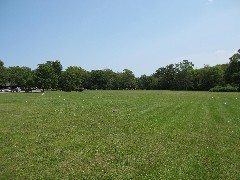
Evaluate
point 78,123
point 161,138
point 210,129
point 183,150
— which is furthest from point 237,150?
point 78,123

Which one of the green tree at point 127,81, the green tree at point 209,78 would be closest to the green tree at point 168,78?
the green tree at point 209,78

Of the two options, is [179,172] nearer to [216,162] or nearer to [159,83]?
[216,162]

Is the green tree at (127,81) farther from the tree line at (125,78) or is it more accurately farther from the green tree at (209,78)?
the green tree at (209,78)

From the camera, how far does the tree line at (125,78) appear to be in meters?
98.0

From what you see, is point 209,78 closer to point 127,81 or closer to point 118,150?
point 127,81

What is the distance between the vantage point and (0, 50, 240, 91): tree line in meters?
98.0

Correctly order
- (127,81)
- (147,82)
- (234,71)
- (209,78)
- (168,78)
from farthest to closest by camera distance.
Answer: (127,81) < (147,82) < (168,78) < (209,78) < (234,71)

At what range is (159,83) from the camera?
137 meters

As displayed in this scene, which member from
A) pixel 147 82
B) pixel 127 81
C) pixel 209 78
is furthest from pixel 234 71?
pixel 127 81

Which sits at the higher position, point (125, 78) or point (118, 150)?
point (125, 78)

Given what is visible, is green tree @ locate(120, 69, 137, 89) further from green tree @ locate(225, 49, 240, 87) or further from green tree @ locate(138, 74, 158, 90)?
green tree @ locate(225, 49, 240, 87)

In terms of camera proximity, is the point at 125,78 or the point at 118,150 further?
the point at 125,78

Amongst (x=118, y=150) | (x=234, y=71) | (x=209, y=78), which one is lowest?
(x=118, y=150)

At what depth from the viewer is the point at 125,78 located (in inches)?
5881
